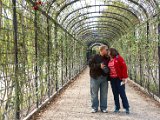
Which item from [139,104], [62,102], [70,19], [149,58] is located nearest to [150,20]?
[149,58]

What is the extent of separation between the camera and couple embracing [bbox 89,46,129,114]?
7.59m

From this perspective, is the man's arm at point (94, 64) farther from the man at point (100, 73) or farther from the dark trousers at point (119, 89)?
the dark trousers at point (119, 89)

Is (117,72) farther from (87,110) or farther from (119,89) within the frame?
(87,110)

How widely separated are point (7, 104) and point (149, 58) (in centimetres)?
680

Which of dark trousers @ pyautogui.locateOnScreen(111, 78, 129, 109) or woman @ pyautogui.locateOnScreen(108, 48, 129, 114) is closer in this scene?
woman @ pyautogui.locateOnScreen(108, 48, 129, 114)

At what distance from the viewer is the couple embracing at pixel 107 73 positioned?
24.9ft

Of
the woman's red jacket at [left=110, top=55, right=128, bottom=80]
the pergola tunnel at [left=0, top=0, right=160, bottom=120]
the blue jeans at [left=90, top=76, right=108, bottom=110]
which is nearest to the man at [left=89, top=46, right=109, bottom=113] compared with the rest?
the blue jeans at [left=90, top=76, right=108, bottom=110]

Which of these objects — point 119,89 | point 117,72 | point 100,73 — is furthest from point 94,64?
point 119,89

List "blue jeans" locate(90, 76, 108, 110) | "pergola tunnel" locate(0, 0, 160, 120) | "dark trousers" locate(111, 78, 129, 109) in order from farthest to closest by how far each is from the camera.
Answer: "blue jeans" locate(90, 76, 108, 110) → "dark trousers" locate(111, 78, 129, 109) → "pergola tunnel" locate(0, 0, 160, 120)

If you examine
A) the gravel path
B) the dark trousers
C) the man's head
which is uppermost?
the man's head

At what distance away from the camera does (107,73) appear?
775 centimetres

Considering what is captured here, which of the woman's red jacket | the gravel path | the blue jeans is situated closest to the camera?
the gravel path

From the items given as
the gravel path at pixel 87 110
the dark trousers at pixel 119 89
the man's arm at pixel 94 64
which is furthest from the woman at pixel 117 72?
the gravel path at pixel 87 110

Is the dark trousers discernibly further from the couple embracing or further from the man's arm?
the man's arm
